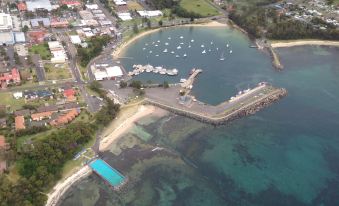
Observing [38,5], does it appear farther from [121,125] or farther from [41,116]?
[121,125]

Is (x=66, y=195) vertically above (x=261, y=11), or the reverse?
(x=261, y=11)

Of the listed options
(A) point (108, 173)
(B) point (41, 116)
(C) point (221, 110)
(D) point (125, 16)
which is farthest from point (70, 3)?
(A) point (108, 173)

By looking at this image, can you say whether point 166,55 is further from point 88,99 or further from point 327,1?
point 327,1

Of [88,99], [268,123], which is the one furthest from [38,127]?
[268,123]

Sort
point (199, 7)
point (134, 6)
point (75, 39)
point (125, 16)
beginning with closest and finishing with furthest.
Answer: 1. point (75, 39)
2. point (125, 16)
3. point (134, 6)
4. point (199, 7)

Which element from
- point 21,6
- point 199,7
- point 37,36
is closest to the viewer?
point 37,36

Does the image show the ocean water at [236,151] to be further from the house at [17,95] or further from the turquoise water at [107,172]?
the house at [17,95]
